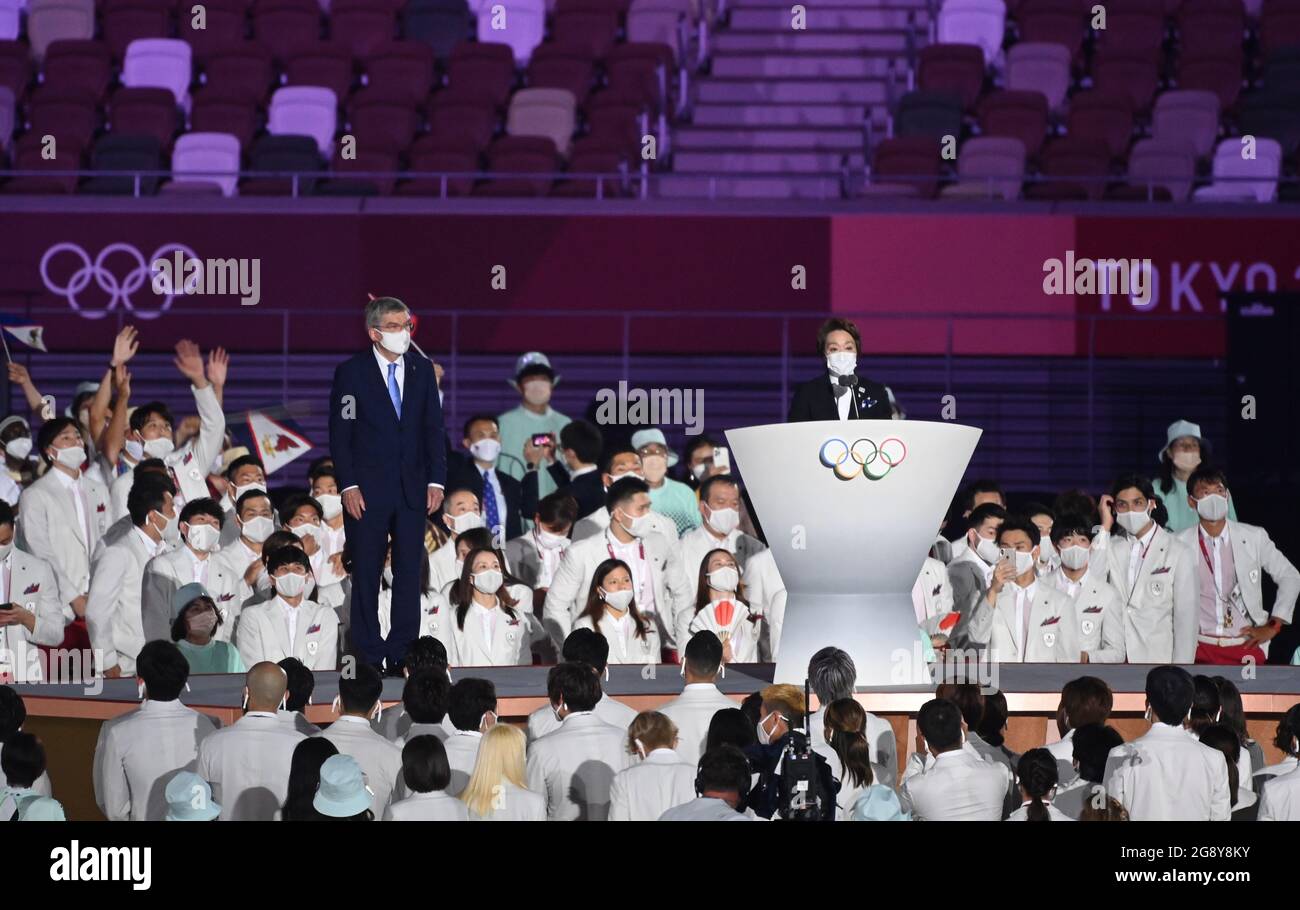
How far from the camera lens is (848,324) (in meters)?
7.57

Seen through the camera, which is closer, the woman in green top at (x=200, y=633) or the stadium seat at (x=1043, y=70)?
the woman in green top at (x=200, y=633)

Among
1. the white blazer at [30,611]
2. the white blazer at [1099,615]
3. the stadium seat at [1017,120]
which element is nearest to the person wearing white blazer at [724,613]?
the white blazer at [1099,615]

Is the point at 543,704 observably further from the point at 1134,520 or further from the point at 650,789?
the point at 1134,520

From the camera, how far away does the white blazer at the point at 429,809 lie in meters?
5.33

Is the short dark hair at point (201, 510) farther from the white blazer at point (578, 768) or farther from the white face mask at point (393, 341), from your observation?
the white blazer at point (578, 768)

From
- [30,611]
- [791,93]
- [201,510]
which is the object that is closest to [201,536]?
[201,510]

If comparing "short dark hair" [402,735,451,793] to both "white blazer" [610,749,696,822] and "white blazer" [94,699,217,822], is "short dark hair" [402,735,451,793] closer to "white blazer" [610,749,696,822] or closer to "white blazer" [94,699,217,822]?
"white blazer" [610,749,696,822]

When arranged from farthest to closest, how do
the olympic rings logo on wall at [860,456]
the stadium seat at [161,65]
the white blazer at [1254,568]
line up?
the stadium seat at [161,65], the white blazer at [1254,568], the olympic rings logo on wall at [860,456]

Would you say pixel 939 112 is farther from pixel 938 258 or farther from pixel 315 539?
pixel 315 539

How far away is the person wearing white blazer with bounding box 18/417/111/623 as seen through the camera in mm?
9266

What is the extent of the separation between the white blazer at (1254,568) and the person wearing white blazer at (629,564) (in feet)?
8.26

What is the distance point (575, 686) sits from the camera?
246 inches

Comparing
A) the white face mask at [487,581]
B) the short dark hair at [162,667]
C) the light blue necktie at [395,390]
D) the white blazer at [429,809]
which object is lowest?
the white blazer at [429,809]

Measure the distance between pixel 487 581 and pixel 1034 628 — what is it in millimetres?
2589
